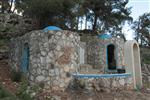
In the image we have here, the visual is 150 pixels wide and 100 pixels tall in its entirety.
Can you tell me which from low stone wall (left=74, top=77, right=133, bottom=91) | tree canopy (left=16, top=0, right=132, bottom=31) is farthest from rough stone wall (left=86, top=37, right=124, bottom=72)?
low stone wall (left=74, top=77, right=133, bottom=91)

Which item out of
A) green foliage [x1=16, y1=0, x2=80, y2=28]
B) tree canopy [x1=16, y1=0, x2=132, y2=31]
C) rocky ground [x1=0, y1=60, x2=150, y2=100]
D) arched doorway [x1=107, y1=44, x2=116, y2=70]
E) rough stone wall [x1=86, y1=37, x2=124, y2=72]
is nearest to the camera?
rocky ground [x1=0, y1=60, x2=150, y2=100]

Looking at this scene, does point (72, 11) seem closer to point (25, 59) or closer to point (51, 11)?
point (51, 11)

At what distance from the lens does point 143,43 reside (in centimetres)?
2903

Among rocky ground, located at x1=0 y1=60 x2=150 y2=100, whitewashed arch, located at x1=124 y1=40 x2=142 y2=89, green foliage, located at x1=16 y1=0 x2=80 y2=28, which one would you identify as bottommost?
rocky ground, located at x1=0 y1=60 x2=150 y2=100

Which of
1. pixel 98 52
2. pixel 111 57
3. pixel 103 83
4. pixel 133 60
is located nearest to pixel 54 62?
pixel 103 83

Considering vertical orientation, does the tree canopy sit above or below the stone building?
above

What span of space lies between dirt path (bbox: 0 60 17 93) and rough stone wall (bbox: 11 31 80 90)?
0.88 metres

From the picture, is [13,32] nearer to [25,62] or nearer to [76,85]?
[25,62]

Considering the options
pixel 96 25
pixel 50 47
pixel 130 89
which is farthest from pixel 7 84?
pixel 96 25

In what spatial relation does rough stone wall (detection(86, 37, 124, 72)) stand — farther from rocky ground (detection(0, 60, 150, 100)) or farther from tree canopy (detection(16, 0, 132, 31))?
rocky ground (detection(0, 60, 150, 100))

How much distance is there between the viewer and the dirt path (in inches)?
356

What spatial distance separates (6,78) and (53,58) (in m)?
2.77

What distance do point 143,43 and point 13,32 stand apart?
761 inches

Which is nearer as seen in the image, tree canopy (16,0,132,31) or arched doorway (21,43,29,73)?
arched doorway (21,43,29,73)
